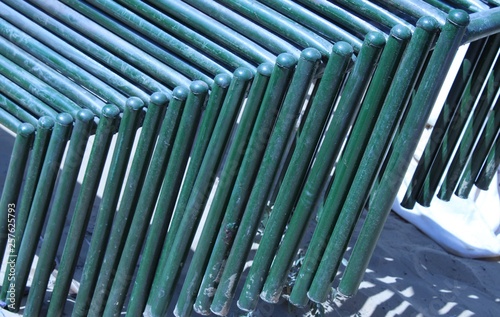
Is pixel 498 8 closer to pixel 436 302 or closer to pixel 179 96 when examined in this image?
pixel 179 96

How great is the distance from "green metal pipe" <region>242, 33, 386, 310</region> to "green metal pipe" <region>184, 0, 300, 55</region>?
0.20 metres

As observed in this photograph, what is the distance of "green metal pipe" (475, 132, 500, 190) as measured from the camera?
2873 millimetres

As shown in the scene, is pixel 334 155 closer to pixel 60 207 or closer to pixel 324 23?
pixel 324 23

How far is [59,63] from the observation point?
2.60 metres

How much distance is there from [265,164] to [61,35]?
0.78 metres

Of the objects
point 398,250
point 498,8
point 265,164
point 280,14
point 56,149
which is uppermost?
point 498,8

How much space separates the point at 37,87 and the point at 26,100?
0.17 ft

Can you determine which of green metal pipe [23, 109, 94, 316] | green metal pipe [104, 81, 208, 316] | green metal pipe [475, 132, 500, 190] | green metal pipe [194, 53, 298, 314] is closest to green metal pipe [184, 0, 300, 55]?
green metal pipe [194, 53, 298, 314]

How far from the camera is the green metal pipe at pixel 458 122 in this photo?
2.59m

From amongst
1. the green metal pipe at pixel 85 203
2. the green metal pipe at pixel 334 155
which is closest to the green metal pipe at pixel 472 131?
the green metal pipe at pixel 334 155

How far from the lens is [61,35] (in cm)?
266

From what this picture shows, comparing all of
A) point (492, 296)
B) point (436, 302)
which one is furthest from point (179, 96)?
point (492, 296)

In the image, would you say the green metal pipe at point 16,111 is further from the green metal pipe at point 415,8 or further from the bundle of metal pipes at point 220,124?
the green metal pipe at point 415,8

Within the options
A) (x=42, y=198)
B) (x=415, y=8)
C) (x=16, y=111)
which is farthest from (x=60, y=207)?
(x=415, y=8)
